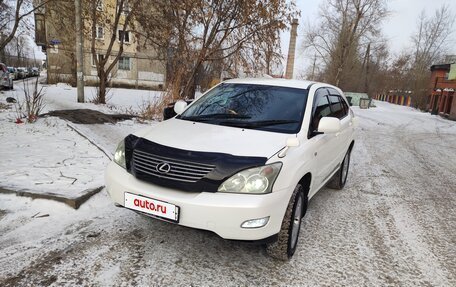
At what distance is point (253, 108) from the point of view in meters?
3.78

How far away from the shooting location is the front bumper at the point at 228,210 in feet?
8.23

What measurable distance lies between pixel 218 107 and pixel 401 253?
100 inches

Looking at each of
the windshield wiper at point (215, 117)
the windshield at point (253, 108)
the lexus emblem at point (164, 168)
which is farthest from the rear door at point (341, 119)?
the lexus emblem at point (164, 168)

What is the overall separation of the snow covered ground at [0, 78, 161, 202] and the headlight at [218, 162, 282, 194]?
2.16m

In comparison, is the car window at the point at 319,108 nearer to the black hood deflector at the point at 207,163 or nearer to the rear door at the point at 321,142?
the rear door at the point at 321,142

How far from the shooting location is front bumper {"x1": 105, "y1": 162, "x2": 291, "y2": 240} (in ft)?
8.23

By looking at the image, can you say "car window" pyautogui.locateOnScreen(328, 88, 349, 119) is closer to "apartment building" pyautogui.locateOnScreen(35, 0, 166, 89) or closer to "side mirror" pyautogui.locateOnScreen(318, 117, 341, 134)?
"side mirror" pyautogui.locateOnScreen(318, 117, 341, 134)

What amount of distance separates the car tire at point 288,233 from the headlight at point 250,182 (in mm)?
401

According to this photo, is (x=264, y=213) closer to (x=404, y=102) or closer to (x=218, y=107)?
(x=218, y=107)

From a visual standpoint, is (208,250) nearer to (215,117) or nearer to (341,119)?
(215,117)


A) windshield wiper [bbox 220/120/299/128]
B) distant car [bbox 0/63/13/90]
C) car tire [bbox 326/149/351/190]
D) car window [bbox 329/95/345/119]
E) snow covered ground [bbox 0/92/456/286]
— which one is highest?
car window [bbox 329/95/345/119]

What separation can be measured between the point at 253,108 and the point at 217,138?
893mm

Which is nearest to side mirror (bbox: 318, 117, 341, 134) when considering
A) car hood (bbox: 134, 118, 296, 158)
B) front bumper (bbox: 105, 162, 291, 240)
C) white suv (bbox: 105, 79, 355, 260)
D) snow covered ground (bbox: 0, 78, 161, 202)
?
white suv (bbox: 105, 79, 355, 260)

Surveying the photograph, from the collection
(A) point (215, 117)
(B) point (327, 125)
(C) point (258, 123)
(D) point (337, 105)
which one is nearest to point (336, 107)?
(D) point (337, 105)
